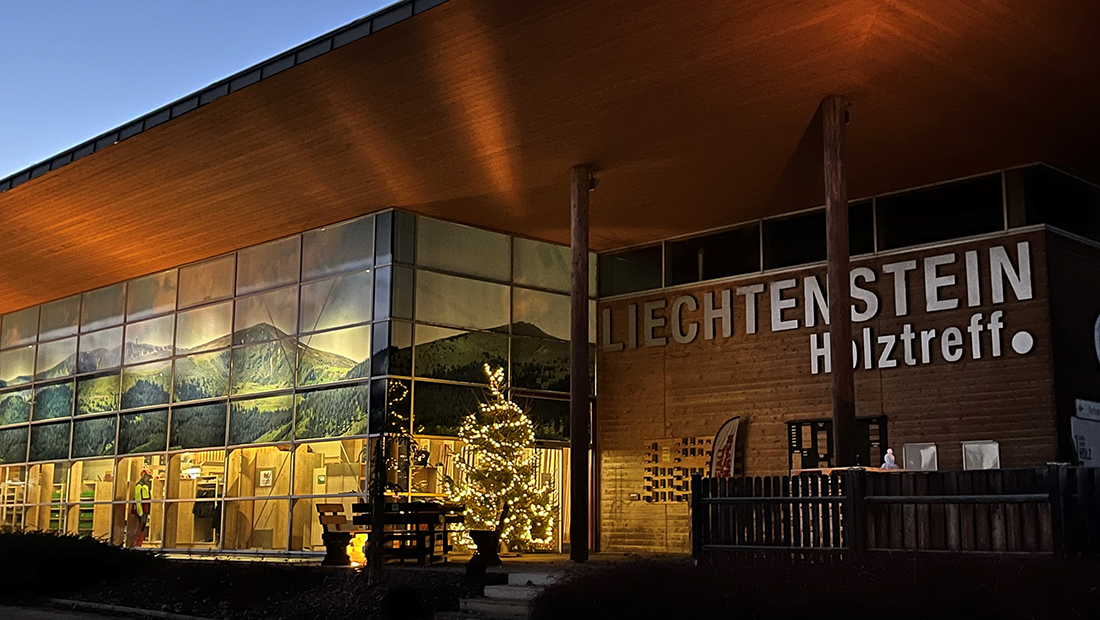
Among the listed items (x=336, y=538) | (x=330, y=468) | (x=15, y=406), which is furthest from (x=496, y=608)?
(x=15, y=406)

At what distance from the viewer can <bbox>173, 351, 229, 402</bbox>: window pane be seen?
24391 mm

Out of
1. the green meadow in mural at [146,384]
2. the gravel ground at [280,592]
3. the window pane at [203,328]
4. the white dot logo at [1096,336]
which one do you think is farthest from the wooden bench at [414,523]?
the white dot logo at [1096,336]

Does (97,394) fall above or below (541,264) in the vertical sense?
below

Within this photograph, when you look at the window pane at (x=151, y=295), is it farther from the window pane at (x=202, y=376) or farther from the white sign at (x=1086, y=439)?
the white sign at (x=1086, y=439)

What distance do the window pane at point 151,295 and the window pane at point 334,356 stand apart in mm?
5350

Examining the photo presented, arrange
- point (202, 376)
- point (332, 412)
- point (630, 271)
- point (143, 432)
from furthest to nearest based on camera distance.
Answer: point (143, 432), point (202, 376), point (630, 271), point (332, 412)

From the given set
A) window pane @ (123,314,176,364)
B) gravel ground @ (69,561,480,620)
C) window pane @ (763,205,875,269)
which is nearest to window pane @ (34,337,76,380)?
window pane @ (123,314,176,364)

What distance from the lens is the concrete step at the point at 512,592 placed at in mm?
13938

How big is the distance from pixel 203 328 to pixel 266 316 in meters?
2.32

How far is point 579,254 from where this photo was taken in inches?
761

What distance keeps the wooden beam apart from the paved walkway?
10.7m

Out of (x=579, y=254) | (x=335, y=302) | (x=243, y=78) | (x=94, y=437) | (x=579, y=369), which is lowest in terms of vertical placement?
(x=94, y=437)

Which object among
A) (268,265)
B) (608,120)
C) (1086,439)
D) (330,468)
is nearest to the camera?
(608,120)

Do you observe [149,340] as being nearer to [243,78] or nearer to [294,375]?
[294,375]
